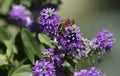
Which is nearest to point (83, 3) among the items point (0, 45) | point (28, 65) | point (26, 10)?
point (26, 10)

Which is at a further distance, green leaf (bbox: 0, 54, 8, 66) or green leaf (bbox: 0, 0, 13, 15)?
green leaf (bbox: 0, 0, 13, 15)

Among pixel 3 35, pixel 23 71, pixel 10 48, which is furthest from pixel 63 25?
pixel 3 35

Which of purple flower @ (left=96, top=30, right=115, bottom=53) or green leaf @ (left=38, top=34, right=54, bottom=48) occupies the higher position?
green leaf @ (left=38, top=34, right=54, bottom=48)

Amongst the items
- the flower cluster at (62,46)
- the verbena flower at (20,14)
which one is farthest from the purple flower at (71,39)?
the verbena flower at (20,14)

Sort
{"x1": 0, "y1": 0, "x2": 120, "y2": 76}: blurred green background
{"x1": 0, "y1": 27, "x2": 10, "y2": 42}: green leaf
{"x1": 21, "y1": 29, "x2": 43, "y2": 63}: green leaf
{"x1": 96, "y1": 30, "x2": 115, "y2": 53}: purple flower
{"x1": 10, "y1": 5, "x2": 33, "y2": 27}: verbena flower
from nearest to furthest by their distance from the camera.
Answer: {"x1": 96, "y1": 30, "x2": 115, "y2": 53}: purple flower < {"x1": 21, "y1": 29, "x2": 43, "y2": 63}: green leaf < {"x1": 0, "y1": 27, "x2": 10, "y2": 42}: green leaf < {"x1": 10, "y1": 5, "x2": 33, "y2": 27}: verbena flower < {"x1": 0, "y1": 0, "x2": 120, "y2": 76}: blurred green background

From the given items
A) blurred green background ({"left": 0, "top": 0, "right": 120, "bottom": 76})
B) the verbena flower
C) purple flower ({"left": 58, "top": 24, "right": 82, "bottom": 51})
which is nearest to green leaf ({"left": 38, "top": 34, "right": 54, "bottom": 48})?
purple flower ({"left": 58, "top": 24, "right": 82, "bottom": 51})

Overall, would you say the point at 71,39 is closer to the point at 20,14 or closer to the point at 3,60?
the point at 3,60

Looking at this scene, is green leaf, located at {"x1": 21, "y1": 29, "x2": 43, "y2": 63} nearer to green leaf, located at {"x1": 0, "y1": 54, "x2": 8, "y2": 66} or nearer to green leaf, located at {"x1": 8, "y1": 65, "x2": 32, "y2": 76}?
green leaf, located at {"x1": 0, "y1": 54, "x2": 8, "y2": 66}
